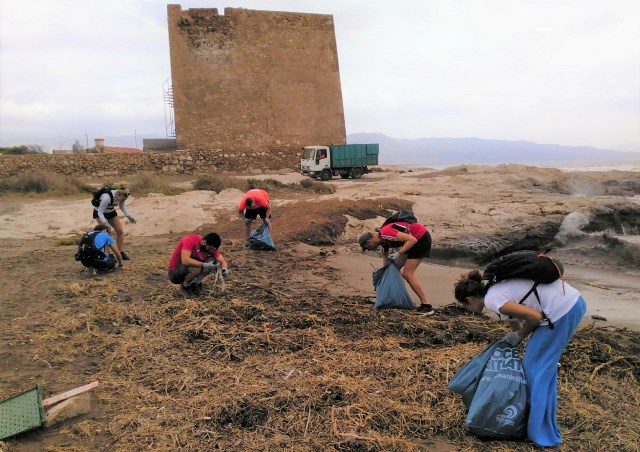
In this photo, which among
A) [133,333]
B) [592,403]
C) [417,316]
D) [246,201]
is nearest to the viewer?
[592,403]

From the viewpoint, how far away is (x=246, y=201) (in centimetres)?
960

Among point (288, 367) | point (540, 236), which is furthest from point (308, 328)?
point (540, 236)

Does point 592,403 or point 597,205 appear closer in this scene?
point 592,403

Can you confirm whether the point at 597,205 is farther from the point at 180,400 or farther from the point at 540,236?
the point at 180,400

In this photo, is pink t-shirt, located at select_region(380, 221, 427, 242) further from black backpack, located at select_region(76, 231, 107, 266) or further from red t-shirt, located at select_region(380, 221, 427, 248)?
black backpack, located at select_region(76, 231, 107, 266)

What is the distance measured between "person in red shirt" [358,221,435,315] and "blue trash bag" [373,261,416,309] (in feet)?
0.58

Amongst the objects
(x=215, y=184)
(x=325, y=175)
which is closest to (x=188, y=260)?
(x=215, y=184)

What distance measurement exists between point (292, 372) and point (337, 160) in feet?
77.3

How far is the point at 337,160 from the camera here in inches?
1079

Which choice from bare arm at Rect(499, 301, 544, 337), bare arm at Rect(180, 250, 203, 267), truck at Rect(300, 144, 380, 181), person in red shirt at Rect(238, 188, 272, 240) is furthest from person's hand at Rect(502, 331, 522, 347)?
truck at Rect(300, 144, 380, 181)

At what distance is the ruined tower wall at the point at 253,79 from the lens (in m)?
26.7

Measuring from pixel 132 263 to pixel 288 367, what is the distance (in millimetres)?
5168

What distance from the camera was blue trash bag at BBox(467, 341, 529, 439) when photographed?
326cm

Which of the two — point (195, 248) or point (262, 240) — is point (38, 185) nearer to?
point (262, 240)
